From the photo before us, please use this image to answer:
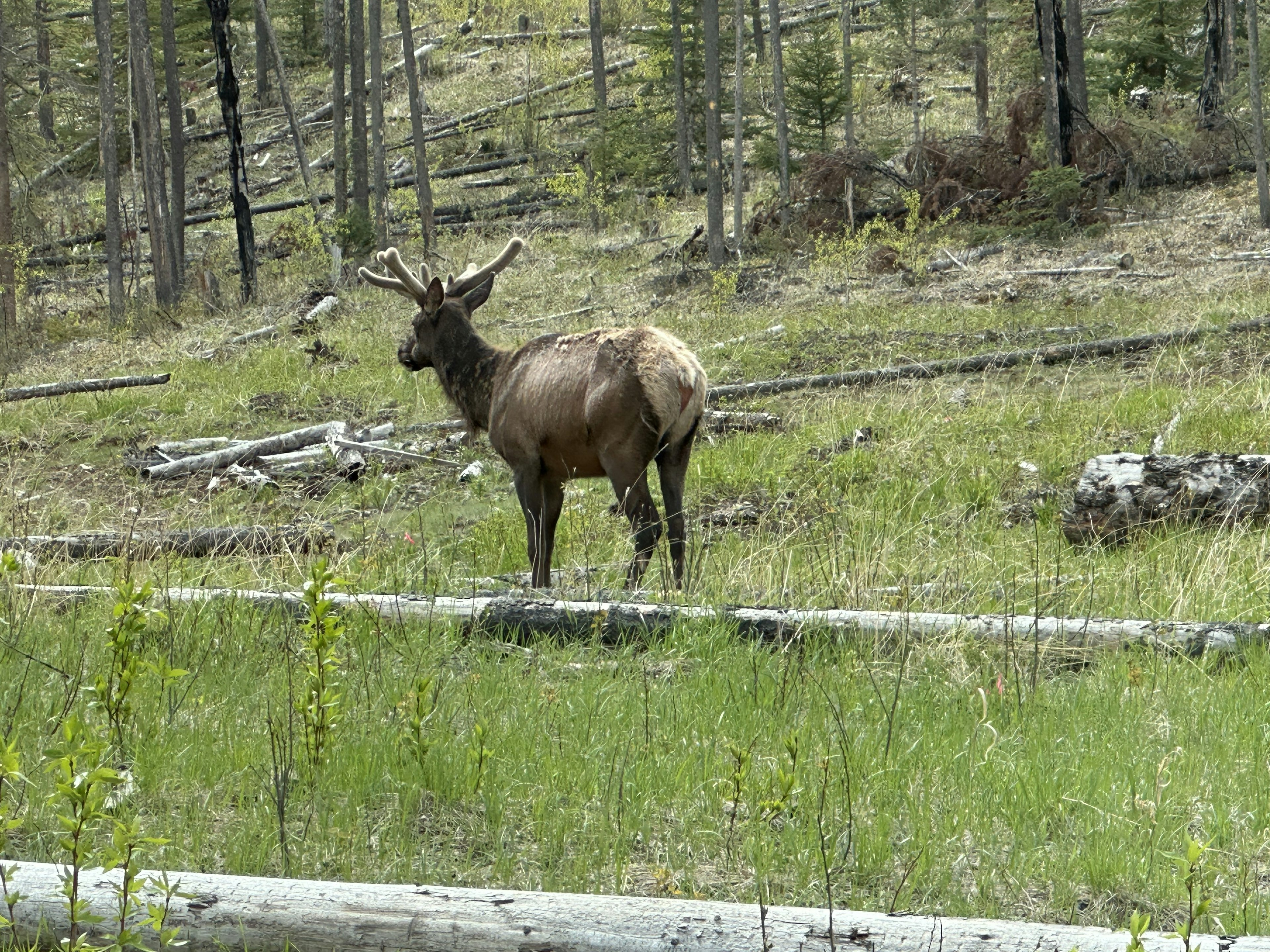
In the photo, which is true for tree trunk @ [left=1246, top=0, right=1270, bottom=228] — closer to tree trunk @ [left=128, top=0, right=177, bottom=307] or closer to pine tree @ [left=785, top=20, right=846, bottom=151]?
pine tree @ [left=785, top=20, right=846, bottom=151]

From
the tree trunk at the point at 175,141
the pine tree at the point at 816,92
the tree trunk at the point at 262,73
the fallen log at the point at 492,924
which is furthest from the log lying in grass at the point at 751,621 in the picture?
the tree trunk at the point at 262,73

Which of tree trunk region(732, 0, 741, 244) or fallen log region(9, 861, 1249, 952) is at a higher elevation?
tree trunk region(732, 0, 741, 244)

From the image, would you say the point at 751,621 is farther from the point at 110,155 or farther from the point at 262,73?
the point at 262,73

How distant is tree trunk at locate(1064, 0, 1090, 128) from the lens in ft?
75.1

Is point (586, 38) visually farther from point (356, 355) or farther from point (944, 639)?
point (944, 639)

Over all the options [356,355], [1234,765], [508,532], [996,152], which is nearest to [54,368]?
[356,355]

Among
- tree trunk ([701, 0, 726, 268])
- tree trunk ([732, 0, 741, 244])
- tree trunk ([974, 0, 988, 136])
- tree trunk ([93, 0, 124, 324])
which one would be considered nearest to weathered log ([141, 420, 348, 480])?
tree trunk ([701, 0, 726, 268])

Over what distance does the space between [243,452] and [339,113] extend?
66.1 ft

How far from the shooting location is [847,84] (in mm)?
28203

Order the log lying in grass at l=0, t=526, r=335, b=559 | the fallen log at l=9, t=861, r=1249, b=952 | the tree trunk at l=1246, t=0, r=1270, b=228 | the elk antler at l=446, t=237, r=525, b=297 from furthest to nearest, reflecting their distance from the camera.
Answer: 1. the tree trunk at l=1246, t=0, r=1270, b=228
2. the elk antler at l=446, t=237, r=525, b=297
3. the log lying in grass at l=0, t=526, r=335, b=559
4. the fallen log at l=9, t=861, r=1249, b=952

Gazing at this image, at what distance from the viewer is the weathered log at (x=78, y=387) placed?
626 inches

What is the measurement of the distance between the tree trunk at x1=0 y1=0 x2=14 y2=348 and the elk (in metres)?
17.1

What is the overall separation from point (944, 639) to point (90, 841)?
3487mm

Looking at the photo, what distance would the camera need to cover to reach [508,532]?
897 cm
